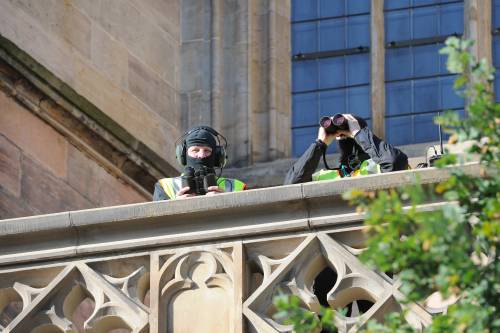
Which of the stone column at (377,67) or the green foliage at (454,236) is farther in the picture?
the stone column at (377,67)

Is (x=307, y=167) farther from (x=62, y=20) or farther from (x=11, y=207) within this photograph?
(x=62, y=20)

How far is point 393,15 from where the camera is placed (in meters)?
17.3

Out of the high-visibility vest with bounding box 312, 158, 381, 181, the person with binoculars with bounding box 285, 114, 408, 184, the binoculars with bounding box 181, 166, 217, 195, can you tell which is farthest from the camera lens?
the binoculars with bounding box 181, 166, 217, 195

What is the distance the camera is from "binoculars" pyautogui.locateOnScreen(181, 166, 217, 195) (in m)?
11.1

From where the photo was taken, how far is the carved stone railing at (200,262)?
1003 centimetres

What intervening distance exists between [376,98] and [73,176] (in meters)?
2.92

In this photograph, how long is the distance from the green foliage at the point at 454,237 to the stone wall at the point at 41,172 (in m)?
6.43

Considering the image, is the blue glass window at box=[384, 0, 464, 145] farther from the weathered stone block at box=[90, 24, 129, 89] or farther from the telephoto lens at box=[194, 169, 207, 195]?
the telephoto lens at box=[194, 169, 207, 195]

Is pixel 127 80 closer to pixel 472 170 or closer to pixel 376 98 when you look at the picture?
pixel 376 98

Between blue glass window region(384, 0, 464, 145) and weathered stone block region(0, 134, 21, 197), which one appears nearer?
weathered stone block region(0, 134, 21, 197)

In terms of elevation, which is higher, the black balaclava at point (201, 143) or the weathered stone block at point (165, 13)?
the weathered stone block at point (165, 13)

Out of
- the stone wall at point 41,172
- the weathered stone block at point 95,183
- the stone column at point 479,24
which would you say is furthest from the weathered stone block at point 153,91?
the stone column at point 479,24

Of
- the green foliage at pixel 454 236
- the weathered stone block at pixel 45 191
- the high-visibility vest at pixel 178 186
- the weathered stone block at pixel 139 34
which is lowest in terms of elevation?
the green foliage at pixel 454 236

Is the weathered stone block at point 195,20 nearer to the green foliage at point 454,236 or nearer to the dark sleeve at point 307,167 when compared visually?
the dark sleeve at point 307,167
